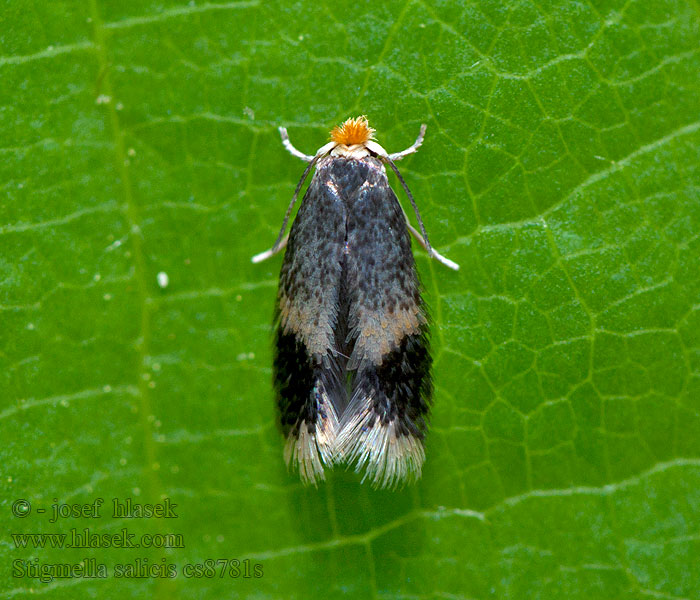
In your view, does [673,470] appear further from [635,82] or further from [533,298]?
[635,82]

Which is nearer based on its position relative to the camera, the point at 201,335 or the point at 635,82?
the point at 635,82

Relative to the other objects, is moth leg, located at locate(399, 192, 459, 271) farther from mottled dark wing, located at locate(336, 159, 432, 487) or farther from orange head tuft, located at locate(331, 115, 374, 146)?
orange head tuft, located at locate(331, 115, 374, 146)

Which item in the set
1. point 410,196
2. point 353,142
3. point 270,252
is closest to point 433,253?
point 410,196

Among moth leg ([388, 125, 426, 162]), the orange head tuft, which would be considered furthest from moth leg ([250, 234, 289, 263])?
moth leg ([388, 125, 426, 162])

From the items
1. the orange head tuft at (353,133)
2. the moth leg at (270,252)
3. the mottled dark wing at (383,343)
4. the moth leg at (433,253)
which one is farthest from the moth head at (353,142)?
the moth leg at (270,252)

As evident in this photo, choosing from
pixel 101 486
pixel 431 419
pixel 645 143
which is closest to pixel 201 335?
pixel 101 486

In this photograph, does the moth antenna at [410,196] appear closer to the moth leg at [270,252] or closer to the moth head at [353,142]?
the moth head at [353,142]

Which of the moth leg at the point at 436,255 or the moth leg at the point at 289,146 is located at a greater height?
the moth leg at the point at 289,146
